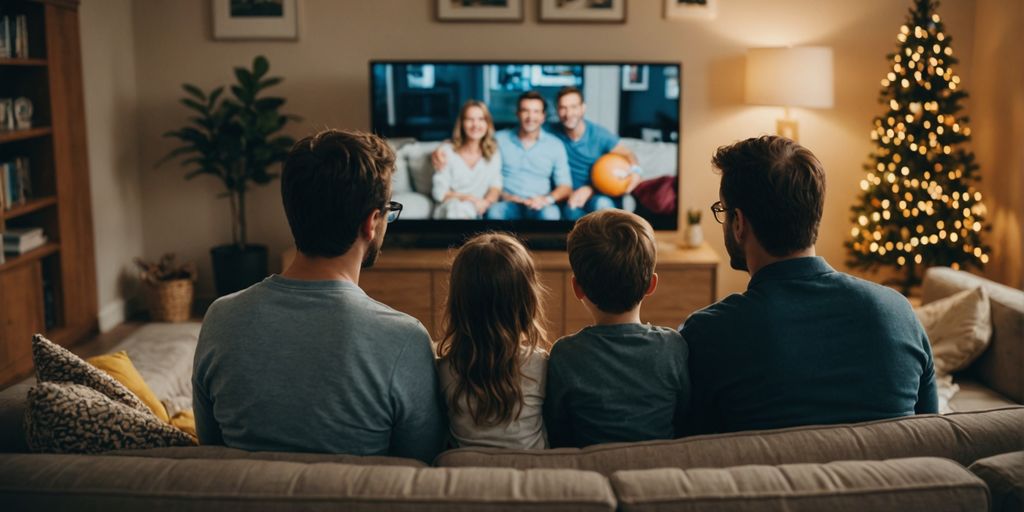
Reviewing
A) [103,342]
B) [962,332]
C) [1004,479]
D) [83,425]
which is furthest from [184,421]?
[103,342]

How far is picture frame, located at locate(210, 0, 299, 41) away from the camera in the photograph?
535cm

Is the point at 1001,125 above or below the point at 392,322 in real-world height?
above

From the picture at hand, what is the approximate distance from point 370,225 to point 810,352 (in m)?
0.83

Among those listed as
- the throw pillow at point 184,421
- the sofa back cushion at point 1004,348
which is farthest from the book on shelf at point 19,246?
the sofa back cushion at point 1004,348

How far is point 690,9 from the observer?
535 centimetres

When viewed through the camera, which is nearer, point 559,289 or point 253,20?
point 559,289

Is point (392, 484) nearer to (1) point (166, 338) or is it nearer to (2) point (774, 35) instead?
(1) point (166, 338)

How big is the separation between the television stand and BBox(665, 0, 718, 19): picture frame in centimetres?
140

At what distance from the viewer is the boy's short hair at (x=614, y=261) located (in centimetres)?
→ 184

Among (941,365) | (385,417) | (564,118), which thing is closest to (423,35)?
(564,118)

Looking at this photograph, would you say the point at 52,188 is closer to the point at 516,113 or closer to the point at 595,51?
the point at 516,113

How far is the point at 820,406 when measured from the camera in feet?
5.78

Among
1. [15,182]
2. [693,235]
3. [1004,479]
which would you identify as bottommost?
[693,235]

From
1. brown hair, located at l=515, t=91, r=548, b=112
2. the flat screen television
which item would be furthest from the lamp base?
brown hair, located at l=515, t=91, r=548, b=112
